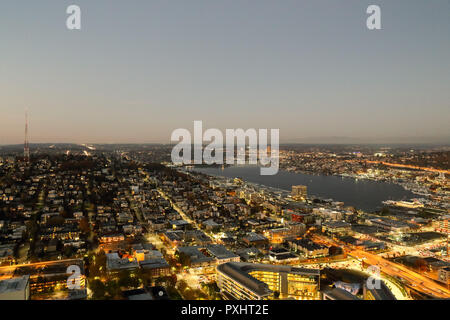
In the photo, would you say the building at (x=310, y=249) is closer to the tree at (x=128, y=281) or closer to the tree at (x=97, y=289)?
the tree at (x=128, y=281)

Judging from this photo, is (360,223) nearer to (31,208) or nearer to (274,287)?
(274,287)

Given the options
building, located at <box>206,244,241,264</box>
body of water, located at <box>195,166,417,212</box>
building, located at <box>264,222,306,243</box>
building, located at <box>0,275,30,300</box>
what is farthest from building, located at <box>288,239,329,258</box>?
body of water, located at <box>195,166,417,212</box>

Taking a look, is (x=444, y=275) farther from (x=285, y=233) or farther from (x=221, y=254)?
(x=221, y=254)

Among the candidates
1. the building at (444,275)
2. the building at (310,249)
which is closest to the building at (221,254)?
the building at (310,249)

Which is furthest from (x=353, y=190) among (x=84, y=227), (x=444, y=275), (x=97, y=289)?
(x=97, y=289)

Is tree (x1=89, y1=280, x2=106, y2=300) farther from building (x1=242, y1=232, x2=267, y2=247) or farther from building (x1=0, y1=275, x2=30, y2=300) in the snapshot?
building (x1=242, y1=232, x2=267, y2=247)

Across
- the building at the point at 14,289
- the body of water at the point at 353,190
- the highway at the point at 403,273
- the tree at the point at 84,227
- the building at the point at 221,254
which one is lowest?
the highway at the point at 403,273
